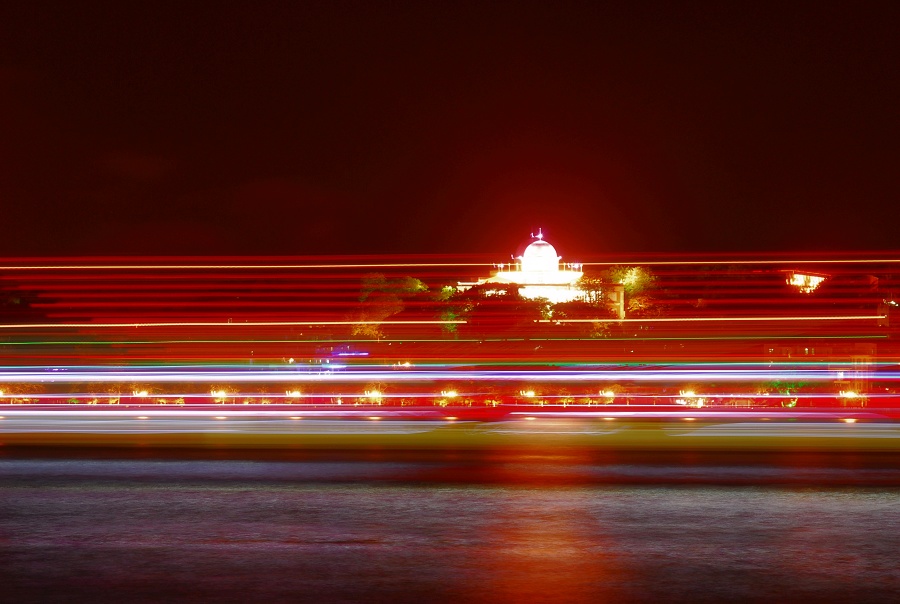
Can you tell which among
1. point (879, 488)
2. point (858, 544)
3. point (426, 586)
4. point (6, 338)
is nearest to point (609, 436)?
point (879, 488)

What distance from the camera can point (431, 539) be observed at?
6031 millimetres

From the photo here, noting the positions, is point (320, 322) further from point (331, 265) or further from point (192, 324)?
point (192, 324)

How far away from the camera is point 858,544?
18.9 ft

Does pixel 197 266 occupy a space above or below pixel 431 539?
above

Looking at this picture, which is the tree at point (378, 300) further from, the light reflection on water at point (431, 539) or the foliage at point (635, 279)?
the light reflection on water at point (431, 539)

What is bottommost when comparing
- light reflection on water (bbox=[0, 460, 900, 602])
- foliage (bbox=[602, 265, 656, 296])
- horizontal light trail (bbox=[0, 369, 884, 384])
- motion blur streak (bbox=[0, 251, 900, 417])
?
light reflection on water (bbox=[0, 460, 900, 602])

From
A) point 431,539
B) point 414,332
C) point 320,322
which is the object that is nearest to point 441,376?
point 414,332

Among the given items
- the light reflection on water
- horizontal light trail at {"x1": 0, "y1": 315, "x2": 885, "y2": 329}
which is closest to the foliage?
horizontal light trail at {"x1": 0, "y1": 315, "x2": 885, "y2": 329}

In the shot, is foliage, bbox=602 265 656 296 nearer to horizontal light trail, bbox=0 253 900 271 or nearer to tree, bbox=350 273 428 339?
horizontal light trail, bbox=0 253 900 271

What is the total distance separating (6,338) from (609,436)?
11677mm

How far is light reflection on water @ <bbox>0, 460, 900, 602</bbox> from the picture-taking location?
4867 mm

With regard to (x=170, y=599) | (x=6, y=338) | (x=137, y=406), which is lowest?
(x=170, y=599)

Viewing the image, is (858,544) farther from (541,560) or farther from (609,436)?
(609,436)

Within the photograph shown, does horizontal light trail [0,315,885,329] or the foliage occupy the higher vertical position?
the foliage
